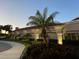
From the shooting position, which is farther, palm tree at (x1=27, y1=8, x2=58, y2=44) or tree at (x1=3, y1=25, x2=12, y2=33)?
tree at (x1=3, y1=25, x2=12, y2=33)

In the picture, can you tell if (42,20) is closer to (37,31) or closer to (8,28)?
(37,31)

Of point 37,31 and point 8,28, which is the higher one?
point 8,28

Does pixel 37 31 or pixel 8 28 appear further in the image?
pixel 8 28

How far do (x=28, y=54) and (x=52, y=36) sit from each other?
23162 millimetres

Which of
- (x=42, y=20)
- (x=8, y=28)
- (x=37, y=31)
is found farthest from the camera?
(x=8, y=28)

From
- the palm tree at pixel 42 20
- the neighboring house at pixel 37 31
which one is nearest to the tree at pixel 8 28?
the neighboring house at pixel 37 31

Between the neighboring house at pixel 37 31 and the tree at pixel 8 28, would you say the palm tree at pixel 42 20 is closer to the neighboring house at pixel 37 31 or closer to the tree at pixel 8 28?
the neighboring house at pixel 37 31

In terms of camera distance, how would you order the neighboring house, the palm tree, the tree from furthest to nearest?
the tree → the neighboring house → the palm tree

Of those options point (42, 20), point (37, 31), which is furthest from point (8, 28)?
point (42, 20)

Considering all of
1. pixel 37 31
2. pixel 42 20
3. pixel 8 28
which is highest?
pixel 42 20

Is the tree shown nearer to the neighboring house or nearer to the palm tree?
the neighboring house

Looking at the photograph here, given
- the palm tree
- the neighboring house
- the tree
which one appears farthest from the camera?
the tree

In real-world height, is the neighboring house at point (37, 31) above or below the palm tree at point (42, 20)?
below

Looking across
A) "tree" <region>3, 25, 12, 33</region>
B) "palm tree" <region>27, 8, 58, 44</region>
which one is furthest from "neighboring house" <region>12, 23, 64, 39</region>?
"tree" <region>3, 25, 12, 33</region>
